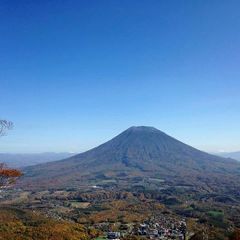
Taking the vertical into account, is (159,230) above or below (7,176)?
below

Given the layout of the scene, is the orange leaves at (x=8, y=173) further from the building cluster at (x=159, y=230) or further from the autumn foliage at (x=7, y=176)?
the building cluster at (x=159, y=230)

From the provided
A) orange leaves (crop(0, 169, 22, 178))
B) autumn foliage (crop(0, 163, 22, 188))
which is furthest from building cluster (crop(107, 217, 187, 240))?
orange leaves (crop(0, 169, 22, 178))

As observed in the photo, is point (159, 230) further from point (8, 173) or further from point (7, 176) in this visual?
point (8, 173)

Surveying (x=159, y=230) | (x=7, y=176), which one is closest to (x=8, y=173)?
(x=7, y=176)

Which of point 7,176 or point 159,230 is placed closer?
point 7,176

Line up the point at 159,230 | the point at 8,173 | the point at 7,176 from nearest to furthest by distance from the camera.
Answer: the point at 8,173 < the point at 7,176 < the point at 159,230

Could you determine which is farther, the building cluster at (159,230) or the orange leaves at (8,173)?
the building cluster at (159,230)

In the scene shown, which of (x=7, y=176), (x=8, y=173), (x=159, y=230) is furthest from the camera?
(x=159, y=230)

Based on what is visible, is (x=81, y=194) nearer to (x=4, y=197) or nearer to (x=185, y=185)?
(x=4, y=197)

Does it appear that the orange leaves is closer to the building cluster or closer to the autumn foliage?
the autumn foliage

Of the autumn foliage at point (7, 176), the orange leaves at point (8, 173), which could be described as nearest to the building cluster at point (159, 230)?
the autumn foliage at point (7, 176)

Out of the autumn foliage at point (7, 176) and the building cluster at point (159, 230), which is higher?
the autumn foliage at point (7, 176)
